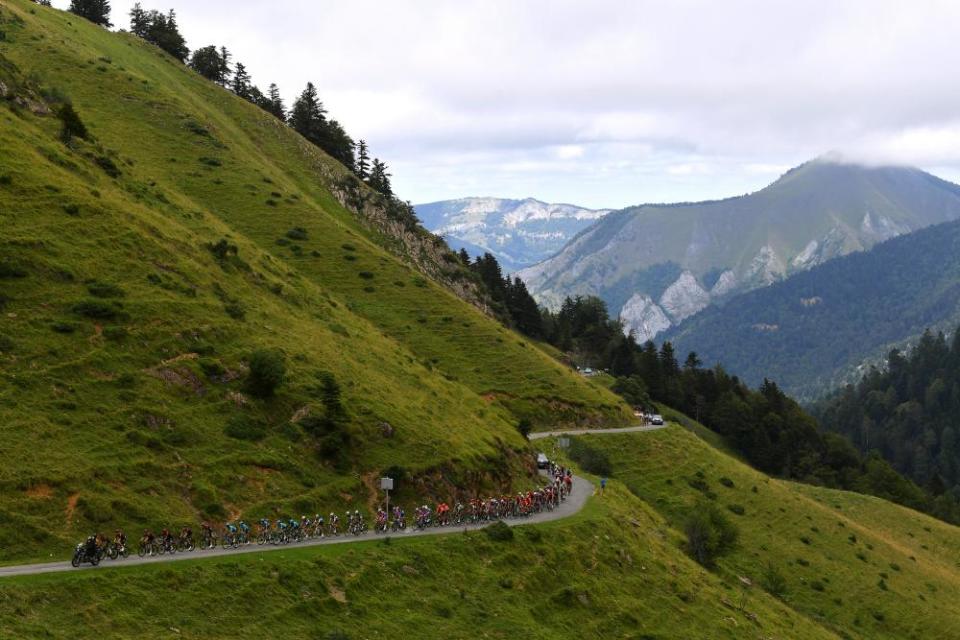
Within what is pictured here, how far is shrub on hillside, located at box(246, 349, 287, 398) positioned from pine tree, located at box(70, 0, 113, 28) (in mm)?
143586

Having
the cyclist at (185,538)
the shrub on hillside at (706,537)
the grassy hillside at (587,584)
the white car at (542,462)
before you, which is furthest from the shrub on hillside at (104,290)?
the shrub on hillside at (706,537)

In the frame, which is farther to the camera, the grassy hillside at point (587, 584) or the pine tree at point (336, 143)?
the pine tree at point (336, 143)

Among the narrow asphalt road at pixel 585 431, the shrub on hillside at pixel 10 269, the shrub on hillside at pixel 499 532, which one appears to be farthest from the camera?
the narrow asphalt road at pixel 585 431

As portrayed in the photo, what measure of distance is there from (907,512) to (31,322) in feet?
367

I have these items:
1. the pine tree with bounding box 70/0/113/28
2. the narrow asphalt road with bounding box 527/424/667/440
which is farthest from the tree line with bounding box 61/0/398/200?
the narrow asphalt road with bounding box 527/424/667/440

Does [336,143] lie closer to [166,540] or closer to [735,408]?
[735,408]

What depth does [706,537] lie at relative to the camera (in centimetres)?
6569

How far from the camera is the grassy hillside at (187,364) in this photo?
42.2m

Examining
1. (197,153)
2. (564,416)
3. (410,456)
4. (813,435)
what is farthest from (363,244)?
(813,435)

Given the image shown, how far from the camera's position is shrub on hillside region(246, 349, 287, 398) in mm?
52906

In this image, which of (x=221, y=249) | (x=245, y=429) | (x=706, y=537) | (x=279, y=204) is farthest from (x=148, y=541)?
(x=279, y=204)

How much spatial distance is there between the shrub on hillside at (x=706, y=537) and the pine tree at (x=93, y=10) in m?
157

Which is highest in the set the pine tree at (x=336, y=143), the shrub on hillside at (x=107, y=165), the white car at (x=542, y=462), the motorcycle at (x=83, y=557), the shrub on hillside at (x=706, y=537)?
the pine tree at (x=336, y=143)

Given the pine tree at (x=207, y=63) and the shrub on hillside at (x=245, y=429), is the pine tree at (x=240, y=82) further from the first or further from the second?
the shrub on hillside at (x=245, y=429)
